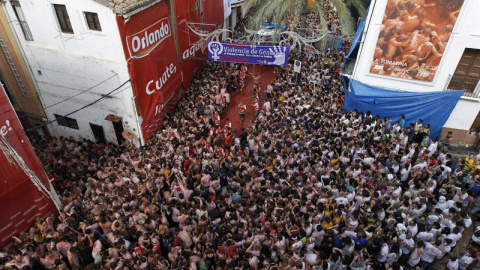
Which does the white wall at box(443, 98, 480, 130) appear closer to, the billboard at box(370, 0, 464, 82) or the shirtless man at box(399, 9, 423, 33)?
the billboard at box(370, 0, 464, 82)

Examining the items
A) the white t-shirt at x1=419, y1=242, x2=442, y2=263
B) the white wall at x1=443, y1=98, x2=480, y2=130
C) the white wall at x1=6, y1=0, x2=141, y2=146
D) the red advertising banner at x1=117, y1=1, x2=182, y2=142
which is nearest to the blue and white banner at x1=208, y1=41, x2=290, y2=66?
the red advertising banner at x1=117, y1=1, x2=182, y2=142

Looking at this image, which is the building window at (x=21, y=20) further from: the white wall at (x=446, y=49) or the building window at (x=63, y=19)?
the white wall at (x=446, y=49)

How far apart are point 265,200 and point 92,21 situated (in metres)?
9.26

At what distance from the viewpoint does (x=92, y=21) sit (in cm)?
1163

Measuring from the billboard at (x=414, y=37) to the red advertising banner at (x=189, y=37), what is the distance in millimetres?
8306

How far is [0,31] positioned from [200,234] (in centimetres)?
1261

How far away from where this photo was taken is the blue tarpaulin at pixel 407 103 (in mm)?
12750

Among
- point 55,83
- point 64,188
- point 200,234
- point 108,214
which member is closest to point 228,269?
point 200,234

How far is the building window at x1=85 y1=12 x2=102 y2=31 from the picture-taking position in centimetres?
1148

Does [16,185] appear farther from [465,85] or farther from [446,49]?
[465,85]

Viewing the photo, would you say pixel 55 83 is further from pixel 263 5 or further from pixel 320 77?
pixel 320 77

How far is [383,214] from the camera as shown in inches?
324

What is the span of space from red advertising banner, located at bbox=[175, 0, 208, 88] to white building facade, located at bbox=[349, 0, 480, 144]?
778 cm

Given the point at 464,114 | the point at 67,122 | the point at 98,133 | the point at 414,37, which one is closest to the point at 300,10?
the point at 414,37
